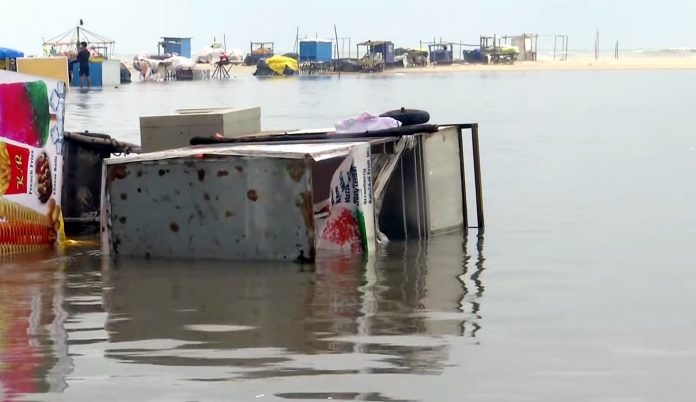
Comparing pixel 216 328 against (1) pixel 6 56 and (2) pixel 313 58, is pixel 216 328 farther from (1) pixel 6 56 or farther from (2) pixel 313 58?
(2) pixel 313 58

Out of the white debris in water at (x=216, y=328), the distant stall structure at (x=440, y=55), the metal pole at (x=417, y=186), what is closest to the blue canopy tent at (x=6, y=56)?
the metal pole at (x=417, y=186)

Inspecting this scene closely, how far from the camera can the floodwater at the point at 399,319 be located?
6512 mm

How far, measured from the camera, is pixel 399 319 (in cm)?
811

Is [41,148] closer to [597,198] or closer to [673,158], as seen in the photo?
[597,198]

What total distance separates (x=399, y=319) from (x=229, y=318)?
3.40 ft

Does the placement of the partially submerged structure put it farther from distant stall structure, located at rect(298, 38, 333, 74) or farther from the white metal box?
distant stall structure, located at rect(298, 38, 333, 74)

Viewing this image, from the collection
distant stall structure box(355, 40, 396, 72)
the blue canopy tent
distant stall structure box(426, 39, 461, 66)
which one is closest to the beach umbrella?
the blue canopy tent

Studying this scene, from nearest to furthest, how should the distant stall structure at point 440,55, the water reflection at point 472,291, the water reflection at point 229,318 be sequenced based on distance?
the water reflection at point 229,318, the water reflection at point 472,291, the distant stall structure at point 440,55

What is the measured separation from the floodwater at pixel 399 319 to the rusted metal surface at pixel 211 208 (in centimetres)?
19

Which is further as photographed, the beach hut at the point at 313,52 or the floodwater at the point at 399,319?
the beach hut at the point at 313,52

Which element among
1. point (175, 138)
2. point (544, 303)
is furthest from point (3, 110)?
point (544, 303)

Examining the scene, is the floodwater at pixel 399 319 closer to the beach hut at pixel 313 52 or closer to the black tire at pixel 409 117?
the black tire at pixel 409 117

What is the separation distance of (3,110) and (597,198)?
23.9ft

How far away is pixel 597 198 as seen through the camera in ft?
50.4
